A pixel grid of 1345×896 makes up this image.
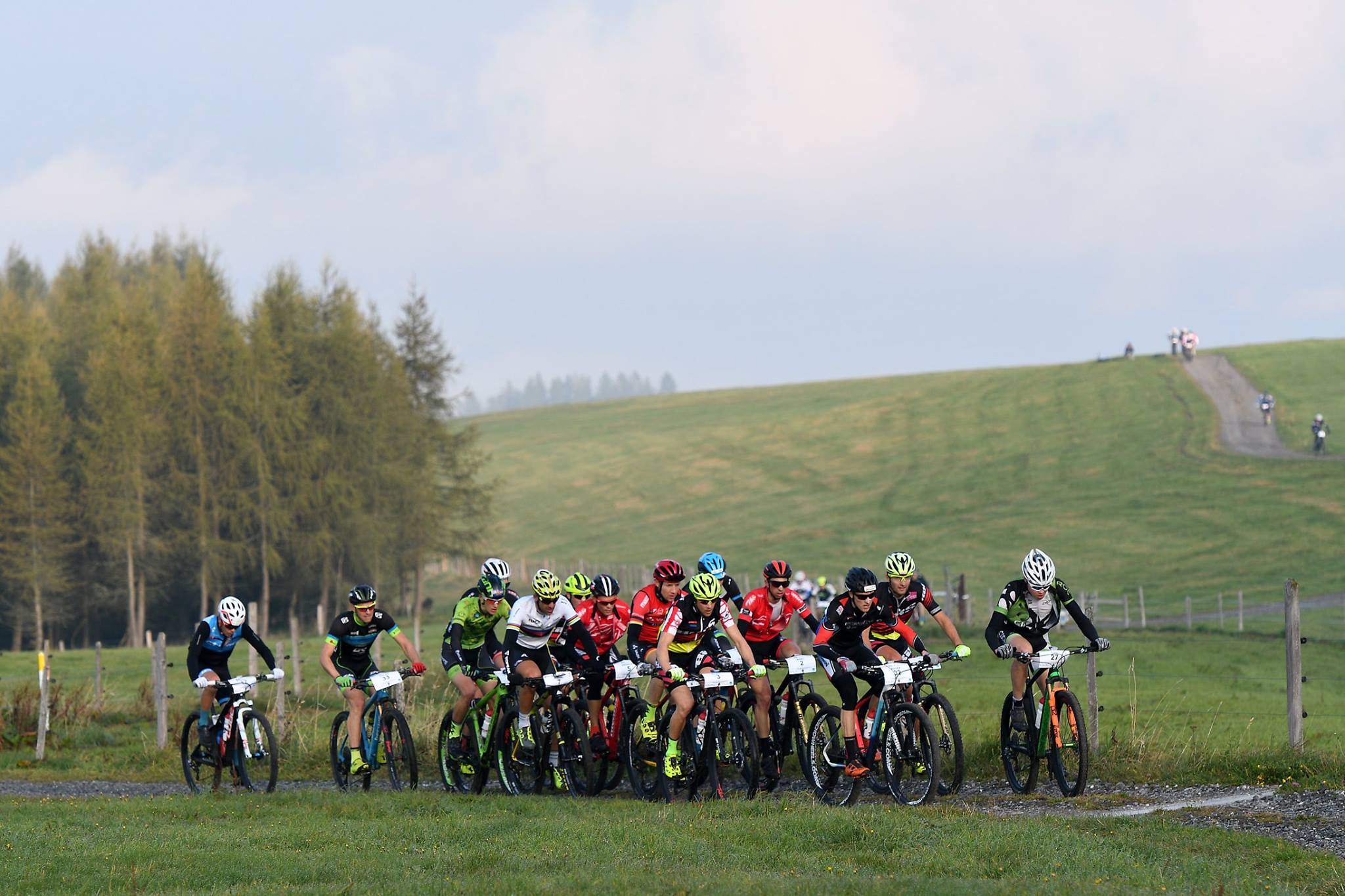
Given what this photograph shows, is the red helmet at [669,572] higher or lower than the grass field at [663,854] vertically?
higher

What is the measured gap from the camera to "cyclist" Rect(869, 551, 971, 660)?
1306 cm

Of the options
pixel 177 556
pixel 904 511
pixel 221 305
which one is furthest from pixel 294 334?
pixel 904 511

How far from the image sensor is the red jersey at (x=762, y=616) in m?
13.7

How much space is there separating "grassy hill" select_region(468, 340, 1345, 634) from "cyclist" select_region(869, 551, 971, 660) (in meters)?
40.6

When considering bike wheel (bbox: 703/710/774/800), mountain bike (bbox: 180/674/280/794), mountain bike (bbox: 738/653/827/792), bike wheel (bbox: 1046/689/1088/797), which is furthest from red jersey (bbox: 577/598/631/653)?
bike wheel (bbox: 1046/689/1088/797)

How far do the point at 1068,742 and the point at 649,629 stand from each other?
3.73 meters

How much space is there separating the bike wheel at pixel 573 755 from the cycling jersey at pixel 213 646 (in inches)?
131

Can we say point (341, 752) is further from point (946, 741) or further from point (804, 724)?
point (946, 741)

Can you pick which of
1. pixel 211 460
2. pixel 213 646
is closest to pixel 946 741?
pixel 213 646

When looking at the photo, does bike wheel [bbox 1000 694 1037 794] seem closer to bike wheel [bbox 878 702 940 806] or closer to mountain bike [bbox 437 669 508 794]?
bike wheel [bbox 878 702 940 806]

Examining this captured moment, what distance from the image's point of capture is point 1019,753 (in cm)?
1270

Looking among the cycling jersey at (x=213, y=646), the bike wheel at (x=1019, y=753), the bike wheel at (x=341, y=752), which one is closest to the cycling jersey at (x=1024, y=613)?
the bike wheel at (x=1019, y=753)

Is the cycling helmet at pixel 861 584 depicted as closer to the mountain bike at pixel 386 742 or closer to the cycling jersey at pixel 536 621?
the cycling jersey at pixel 536 621

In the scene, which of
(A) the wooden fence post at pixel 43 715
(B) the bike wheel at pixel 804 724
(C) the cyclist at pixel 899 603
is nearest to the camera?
(B) the bike wheel at pixel 804 724
